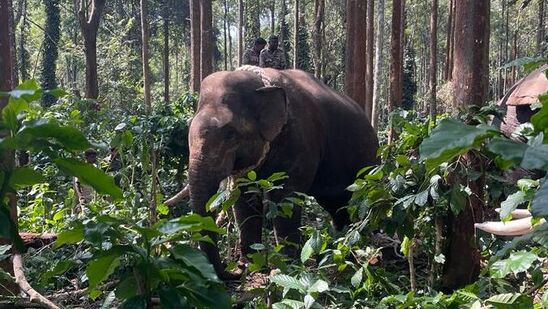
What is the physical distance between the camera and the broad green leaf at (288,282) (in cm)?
252

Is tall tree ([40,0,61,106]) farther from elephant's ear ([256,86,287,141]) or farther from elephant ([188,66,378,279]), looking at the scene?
elephant's ear ([256,86,287,141])

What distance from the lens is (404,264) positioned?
5.42 m

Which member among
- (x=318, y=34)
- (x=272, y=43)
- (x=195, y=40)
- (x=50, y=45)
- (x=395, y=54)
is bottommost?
(x=272, y=43)

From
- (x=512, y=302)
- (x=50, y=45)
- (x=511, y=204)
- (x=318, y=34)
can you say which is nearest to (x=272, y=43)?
(x=511, y=204)

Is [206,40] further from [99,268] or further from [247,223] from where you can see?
[99,268]

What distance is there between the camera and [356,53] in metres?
12.5

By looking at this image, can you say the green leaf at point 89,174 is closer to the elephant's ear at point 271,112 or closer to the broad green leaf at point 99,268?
the broad green leaf at point 99,268

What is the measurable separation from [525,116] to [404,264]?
2.57 metres

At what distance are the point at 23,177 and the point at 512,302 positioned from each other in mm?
1460

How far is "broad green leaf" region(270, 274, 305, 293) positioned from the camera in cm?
252

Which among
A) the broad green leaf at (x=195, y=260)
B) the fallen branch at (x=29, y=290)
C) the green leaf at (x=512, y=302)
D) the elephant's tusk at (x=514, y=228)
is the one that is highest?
the broad green leaf at (x=195, y=260)

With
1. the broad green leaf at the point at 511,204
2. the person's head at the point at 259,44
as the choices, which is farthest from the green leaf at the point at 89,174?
the person's head at the point at 259,44

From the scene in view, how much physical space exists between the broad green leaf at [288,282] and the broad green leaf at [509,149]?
1.45 metres

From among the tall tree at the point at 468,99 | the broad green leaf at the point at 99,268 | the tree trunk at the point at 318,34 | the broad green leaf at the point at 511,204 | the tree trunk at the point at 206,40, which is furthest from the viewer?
the tree trunk at the point at 318,34
